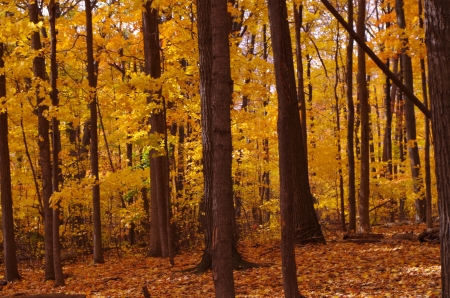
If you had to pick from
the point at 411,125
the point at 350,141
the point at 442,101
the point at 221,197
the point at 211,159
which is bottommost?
the point at 221,197

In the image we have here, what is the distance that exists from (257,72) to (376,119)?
1771 cm

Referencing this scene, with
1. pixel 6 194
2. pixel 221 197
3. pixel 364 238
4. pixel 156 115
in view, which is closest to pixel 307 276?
pixel 221 197

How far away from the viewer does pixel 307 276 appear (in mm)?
8367

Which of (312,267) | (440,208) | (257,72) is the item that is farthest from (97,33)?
(440,208)

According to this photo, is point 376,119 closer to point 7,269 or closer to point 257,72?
point 257,72

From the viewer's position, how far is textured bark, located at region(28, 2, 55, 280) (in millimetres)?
10844

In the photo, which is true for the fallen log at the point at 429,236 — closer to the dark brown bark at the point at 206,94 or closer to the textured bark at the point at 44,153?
the dark brown bark at the point at 206,94

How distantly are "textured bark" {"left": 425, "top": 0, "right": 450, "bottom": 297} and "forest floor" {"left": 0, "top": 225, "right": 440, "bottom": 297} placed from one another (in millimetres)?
2633

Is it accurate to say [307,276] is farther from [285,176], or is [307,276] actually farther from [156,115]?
[156,115]

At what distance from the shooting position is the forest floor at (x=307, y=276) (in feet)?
23.7

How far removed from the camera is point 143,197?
18.6m

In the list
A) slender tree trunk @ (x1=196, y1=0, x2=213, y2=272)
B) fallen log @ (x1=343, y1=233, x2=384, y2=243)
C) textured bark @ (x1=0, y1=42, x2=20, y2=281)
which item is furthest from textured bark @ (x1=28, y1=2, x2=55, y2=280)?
fallen log @ (x1=343, y1=233, x2=384, y2=243)

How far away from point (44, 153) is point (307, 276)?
636 cm

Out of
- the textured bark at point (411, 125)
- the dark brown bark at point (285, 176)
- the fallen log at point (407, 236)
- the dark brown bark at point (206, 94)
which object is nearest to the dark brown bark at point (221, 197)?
the dark brown bark at point (285, 176)
